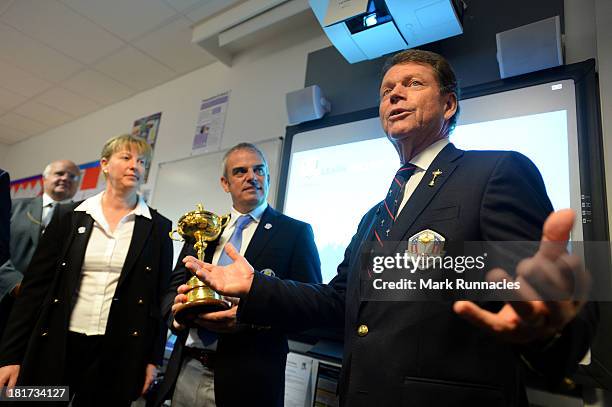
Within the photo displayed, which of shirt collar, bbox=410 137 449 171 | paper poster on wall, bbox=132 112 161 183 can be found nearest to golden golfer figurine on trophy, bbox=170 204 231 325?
shirt collar, bbox=410 137 449 171

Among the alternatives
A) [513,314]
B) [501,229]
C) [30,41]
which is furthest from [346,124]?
[30,41]

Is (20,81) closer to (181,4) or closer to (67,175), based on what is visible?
(67,175)

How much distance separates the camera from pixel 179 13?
9.22 feet

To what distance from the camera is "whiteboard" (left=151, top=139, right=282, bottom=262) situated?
260cm

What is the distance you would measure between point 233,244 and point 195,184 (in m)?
1.63

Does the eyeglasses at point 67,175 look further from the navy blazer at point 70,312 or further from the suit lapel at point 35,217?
the navy blazer at point 70,312

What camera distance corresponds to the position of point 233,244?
4.93 ft

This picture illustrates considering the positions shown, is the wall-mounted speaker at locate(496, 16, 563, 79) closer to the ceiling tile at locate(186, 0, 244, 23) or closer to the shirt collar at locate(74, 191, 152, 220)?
the shirt collar at locate(74, 191, 152, 220)

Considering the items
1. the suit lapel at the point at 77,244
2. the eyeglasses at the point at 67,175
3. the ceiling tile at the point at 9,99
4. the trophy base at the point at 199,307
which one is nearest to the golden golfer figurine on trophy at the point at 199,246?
the trophy base at the point at 199,307

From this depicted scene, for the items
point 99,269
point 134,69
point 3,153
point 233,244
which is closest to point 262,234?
point 233,244

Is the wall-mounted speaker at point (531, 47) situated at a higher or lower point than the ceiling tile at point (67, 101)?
lower

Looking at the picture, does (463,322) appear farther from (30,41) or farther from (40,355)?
(30,41)

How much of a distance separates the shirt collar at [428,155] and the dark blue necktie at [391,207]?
19 millimetres

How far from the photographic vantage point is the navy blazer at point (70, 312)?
1349 millimetres
